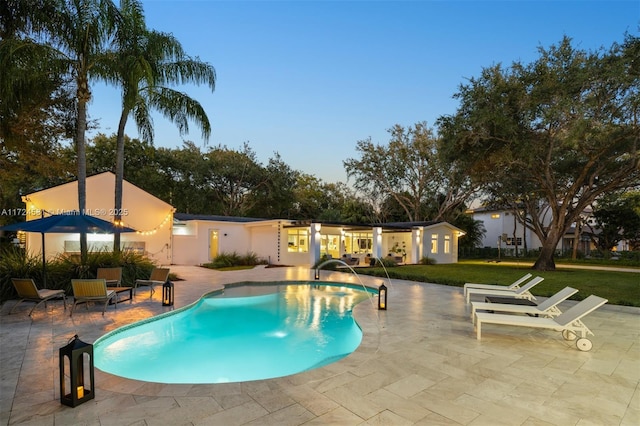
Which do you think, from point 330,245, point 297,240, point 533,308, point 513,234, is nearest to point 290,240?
point 297,240

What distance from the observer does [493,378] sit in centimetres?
402

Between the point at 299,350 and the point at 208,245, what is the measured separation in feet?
50.1

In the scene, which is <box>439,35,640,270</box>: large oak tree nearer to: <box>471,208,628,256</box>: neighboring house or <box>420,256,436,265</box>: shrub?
<box>420,256,436,265</box>: shrub

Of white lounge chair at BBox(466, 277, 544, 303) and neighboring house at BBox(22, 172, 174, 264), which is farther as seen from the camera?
neighboring house at BBox(22, 172, 174, 264)

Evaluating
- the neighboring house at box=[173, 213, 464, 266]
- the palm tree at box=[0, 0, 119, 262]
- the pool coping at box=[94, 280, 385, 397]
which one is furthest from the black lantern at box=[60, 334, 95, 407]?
the neighboring house at box=[173, 213, 464, 266]

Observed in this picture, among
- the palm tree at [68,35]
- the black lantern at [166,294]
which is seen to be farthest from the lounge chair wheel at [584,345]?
the palm tree at [68,35]

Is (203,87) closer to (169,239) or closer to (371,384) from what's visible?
(169,239)

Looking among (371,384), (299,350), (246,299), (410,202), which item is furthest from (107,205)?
(410,202)

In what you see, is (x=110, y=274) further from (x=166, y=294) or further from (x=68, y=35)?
(x=68, y=35)

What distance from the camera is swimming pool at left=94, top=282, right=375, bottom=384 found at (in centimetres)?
530

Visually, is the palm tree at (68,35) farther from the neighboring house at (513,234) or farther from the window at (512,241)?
the window at (512,241)

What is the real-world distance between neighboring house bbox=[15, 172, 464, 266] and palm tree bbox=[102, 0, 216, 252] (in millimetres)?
5732

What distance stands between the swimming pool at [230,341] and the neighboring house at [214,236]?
9012mm

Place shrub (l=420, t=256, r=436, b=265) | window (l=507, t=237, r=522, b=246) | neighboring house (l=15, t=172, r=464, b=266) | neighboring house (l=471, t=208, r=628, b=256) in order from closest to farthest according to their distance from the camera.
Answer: neighboring house (l=15, t=172, r=464, b=266), shrub (l=420, t=256, r=436, b=265), neighboring house (l=471, t=208, r=628, b=256), window (l=507, t=237, r=522, b=246)
